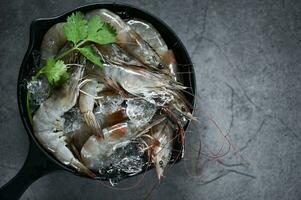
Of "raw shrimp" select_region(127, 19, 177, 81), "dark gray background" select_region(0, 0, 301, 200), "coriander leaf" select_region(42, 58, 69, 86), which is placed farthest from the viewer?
"dark gray background" select_region(0, 0, 301, 200)

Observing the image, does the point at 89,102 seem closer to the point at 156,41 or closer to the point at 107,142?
the point at 107,142

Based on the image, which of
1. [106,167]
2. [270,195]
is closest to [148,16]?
[106,167]

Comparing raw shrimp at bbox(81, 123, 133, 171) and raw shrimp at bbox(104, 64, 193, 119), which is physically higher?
raw shrimp at bbox(104, 64, 193, 119)

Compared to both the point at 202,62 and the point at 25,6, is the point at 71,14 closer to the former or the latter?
the point at 25,6

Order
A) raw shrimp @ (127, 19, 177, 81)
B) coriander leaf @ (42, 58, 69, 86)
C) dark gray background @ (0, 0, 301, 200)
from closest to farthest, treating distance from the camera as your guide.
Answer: coriander leaf @ (42, 58, 69, 86) → raw shrimp @ (127, 19, 177, 81) → dark gray background @ (0, 0, 301, 200)

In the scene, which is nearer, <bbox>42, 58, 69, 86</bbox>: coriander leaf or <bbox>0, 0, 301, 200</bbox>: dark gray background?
<bbox>42, 58, 69, 86</bbox>: coriander leaf

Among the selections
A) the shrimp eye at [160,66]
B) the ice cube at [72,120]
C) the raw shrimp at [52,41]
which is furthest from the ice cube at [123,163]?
the raw shrimp at [52,41]

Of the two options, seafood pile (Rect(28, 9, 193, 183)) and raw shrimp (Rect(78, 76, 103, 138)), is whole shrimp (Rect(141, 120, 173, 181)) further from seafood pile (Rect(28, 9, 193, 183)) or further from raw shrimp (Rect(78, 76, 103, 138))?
raw shrimp (Rect(78, 76, 103, 138))

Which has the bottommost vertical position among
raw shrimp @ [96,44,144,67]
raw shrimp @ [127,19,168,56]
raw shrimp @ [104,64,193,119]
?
raw shrimp @ [104,64,193,119]

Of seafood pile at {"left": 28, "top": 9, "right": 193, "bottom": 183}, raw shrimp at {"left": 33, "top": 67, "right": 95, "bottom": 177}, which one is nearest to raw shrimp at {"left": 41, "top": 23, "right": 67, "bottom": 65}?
seafood pile at {"left": 28, "top": 9, "right": 193, "bottom": 183}

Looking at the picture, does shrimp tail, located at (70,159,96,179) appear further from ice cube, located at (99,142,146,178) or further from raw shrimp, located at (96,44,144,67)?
raw shrimp, located at (96,44,144,67)
